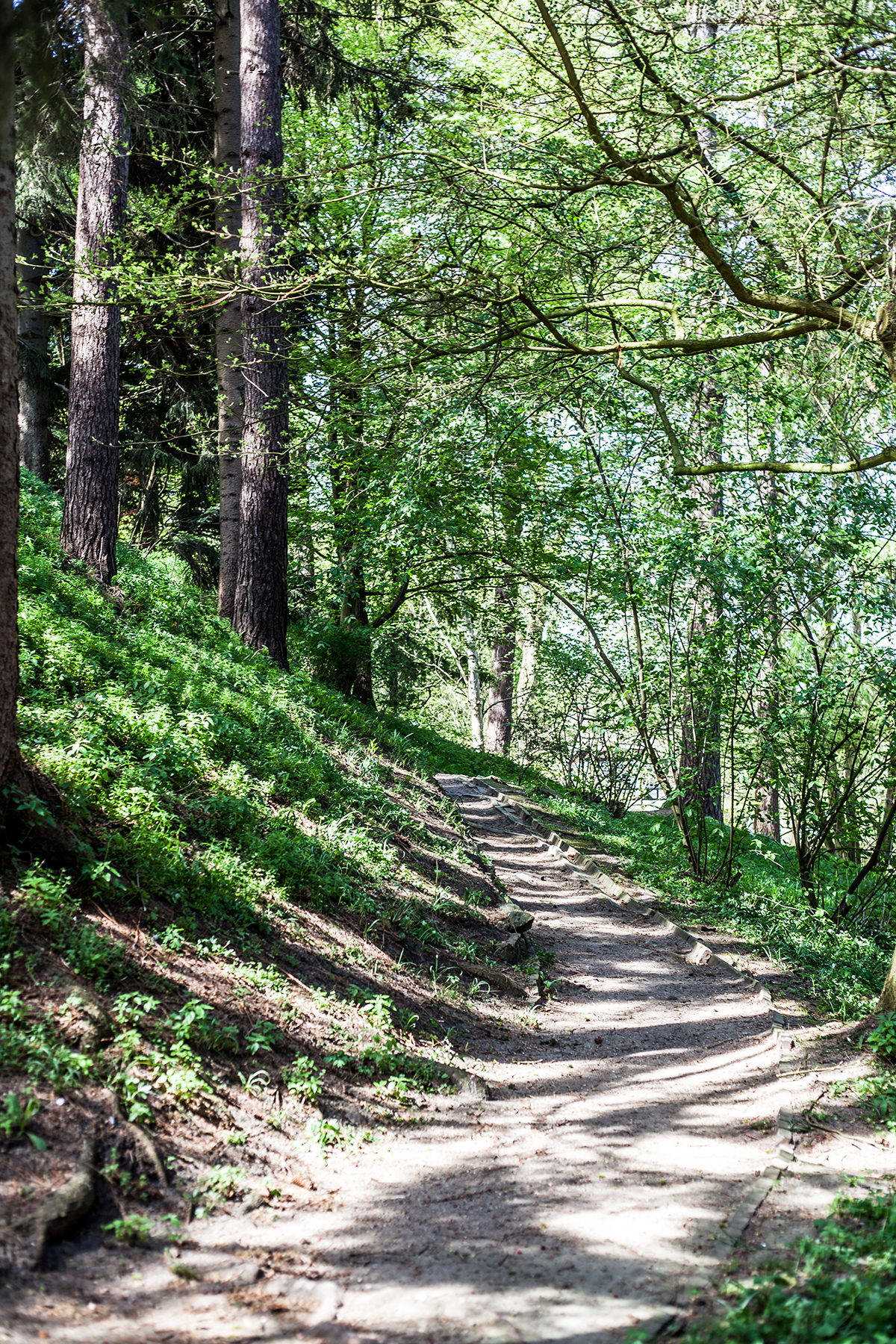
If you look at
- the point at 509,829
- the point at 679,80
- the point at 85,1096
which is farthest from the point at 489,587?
the point at 85,1096

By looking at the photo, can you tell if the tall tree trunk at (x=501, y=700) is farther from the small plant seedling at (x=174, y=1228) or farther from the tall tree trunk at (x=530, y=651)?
the small plant seedling at (x=174, y=1228)

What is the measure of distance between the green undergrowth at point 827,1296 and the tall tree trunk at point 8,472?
391 cm

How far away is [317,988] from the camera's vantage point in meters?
5.54

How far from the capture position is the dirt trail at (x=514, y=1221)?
306cm

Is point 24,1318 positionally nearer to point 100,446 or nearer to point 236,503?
point 100,446

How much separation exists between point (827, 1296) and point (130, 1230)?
237 cm

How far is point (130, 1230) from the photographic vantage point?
3338 mm

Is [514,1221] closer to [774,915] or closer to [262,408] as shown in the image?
[774,915]

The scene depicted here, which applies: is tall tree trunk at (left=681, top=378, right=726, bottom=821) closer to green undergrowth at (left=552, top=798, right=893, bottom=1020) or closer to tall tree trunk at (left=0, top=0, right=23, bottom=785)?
green undergrowth at (left=552, top=798, right=893, bottom=1020)

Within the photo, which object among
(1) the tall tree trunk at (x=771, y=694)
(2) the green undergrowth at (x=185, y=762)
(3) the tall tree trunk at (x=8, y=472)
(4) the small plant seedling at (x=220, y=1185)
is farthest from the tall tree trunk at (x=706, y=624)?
(4) the small plant seedling at (x=220, y=1185)

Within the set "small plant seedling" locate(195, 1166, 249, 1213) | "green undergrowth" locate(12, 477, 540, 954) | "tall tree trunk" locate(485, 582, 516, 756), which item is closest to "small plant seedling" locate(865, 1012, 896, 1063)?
"green undergrowth" locate(12, 477, 540, 954)

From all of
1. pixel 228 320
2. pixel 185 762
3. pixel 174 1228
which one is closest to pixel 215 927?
pixel 185 762

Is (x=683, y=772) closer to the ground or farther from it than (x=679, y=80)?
closer to the ground

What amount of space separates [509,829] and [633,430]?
6.34 meters
